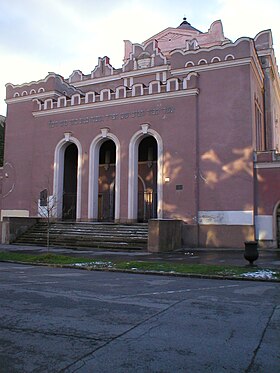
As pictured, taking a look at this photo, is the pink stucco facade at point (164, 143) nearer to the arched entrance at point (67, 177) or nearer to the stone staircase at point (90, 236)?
the arched entrance at point (67, 177)

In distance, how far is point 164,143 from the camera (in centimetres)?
2480

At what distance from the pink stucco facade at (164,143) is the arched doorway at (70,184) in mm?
83

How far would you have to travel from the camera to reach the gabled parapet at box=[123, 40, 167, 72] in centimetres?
3138

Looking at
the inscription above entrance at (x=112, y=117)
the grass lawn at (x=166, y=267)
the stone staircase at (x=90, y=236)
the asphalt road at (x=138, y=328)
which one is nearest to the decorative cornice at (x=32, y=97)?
the inscription above entrance at (x=112, y=117)

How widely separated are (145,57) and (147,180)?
416 inches

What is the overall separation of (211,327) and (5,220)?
2082cm

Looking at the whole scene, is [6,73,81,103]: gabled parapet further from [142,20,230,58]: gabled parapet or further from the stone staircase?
the stone staircase

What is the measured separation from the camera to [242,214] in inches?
874

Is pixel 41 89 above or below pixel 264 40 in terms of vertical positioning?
below

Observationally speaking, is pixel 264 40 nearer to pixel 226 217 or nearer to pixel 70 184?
pixel 226 217

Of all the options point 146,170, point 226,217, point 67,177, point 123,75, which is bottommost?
point 226,217

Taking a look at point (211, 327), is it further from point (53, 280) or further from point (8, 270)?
point (8, 270)

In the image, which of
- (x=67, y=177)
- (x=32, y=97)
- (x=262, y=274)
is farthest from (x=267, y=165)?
(x=32, y=97)

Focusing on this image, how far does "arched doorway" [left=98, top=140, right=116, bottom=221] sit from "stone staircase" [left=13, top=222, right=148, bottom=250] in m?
5.13
